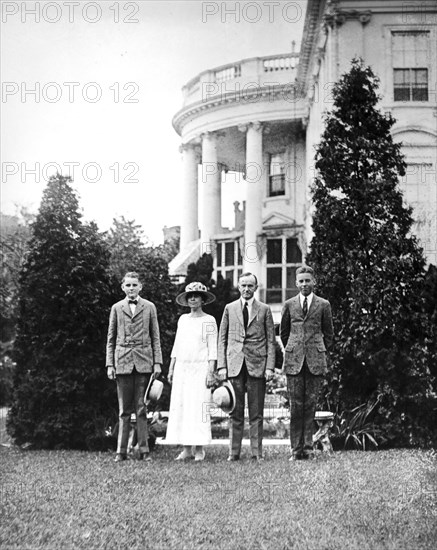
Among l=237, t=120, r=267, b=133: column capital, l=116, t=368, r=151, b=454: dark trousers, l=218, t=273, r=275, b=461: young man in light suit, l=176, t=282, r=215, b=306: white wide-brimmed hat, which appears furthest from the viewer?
l=237, t=120, r=267, b=133: column capital

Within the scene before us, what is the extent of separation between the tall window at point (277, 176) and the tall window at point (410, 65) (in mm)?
11463

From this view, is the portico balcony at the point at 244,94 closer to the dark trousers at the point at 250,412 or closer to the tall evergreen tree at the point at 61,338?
the tall evergreen tree at the point at 61,338

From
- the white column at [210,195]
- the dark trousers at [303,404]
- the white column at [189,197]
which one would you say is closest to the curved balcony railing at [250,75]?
the white column at [210,195]

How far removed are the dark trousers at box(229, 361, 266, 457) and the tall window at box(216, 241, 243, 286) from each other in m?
25.9

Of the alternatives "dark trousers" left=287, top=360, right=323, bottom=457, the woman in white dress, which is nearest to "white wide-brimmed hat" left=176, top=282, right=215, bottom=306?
the woman in white dress

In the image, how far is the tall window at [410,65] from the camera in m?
24.2

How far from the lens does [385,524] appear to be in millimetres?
5672

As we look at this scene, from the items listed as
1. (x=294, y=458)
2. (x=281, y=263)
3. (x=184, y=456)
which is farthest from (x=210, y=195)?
(x=294, y=458)

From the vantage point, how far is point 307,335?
9.80 meters

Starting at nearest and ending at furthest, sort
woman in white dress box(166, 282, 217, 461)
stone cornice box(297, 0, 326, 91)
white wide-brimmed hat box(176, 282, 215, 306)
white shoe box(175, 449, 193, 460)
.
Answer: white shoe box(175, 449, 193, 460)
woman in white dress box(166, 282, 217, 461)
white wide-brimmed hat box(176, 282, 215, 306)
stone cornice box(297, 0, 326, 91)

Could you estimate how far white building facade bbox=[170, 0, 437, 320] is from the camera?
24062mm

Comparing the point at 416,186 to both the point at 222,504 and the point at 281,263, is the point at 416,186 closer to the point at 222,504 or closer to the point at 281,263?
the point at 281,263

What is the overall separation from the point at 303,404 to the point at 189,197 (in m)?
27.0

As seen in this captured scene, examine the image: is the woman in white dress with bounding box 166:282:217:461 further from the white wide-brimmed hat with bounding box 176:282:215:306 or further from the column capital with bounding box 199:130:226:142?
the column capital with bounding box 199:130:226:142
